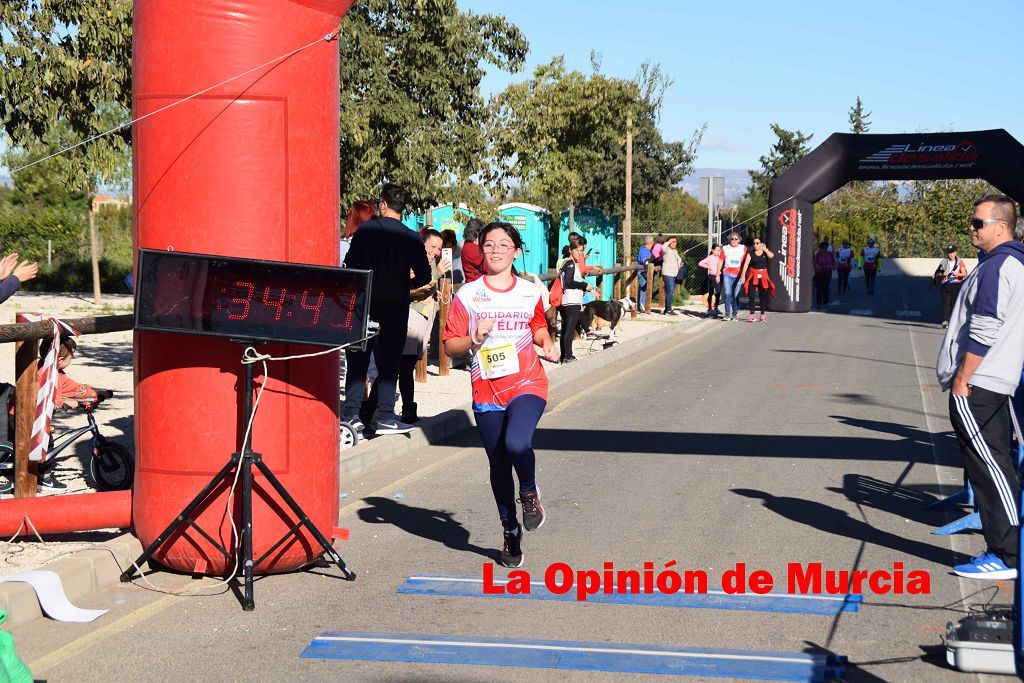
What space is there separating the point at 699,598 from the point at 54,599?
10.1ft

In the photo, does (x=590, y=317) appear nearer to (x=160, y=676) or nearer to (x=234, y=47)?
(x=234, y=47)

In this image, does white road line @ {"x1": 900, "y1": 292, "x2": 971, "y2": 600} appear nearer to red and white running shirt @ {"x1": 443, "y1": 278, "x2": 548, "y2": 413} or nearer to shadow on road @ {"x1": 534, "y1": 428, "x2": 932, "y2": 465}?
shadow on road @ {"x1": 534, "y1": 428, "x2": 932, "y2": 465}

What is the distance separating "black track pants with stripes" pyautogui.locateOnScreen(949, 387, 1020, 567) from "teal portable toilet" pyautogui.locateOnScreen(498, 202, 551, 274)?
78.6ft

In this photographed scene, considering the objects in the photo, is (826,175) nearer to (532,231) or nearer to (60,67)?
(532,231)

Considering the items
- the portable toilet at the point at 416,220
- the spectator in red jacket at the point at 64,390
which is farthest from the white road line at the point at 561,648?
the portable toilet at the point at 416,220

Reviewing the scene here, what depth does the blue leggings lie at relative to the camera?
6.54 m

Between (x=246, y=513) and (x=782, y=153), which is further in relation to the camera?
(x=782, y=153)

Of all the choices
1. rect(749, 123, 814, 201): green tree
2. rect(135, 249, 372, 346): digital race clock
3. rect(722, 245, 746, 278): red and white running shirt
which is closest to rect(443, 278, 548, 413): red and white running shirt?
rect(135, 249, 372, 346): digital race clock

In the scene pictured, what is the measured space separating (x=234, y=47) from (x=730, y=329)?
819 inches

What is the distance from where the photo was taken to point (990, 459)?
6.60 m

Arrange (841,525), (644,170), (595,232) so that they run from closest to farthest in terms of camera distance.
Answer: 1. (841,525)
2. (595,232)
3. (644,170)

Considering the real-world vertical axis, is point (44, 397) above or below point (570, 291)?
below

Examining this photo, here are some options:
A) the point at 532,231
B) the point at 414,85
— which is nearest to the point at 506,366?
the point at 414,85

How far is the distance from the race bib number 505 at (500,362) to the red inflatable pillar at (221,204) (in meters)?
0.93
